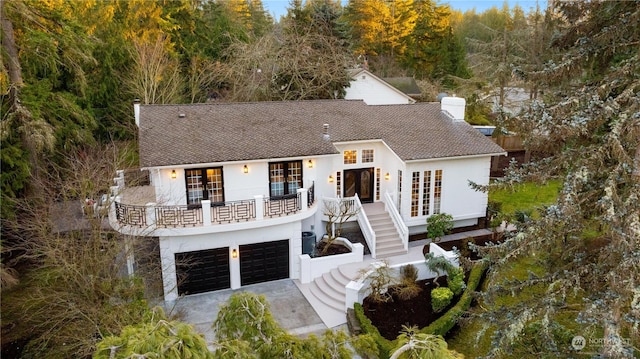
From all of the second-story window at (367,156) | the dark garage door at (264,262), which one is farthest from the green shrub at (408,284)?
the second-story window at (367,156)

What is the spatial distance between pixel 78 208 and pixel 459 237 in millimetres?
15066

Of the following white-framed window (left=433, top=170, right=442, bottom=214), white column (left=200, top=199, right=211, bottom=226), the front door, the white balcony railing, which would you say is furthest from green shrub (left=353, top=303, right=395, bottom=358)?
white-framed window (left=433, top=170, right=442, bottom=214)

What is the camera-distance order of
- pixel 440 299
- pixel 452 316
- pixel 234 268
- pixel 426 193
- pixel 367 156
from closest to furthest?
pixel 452 316 → pixel 440 299 → pixel 234 268 → pixel 426 193 → pixel 367 156

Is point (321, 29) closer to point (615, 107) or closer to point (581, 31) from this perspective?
point (581, 31)

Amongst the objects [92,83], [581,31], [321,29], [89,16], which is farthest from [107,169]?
[321,29]

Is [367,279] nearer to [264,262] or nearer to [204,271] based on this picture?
[264,262]

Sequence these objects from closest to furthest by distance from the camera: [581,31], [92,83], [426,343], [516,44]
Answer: [426,343], [581,31], [92,83], [516,44]

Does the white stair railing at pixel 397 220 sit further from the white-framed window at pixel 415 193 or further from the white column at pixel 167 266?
the white column at pixel 167 266

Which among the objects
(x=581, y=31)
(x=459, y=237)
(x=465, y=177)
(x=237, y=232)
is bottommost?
(x=459, y=237)

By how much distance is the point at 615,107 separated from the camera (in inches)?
343

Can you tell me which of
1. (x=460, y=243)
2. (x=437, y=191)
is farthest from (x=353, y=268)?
(x=437, y=191)

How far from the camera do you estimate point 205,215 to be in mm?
15602

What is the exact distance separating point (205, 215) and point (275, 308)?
398cm

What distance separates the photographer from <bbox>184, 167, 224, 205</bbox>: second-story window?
17016mm
